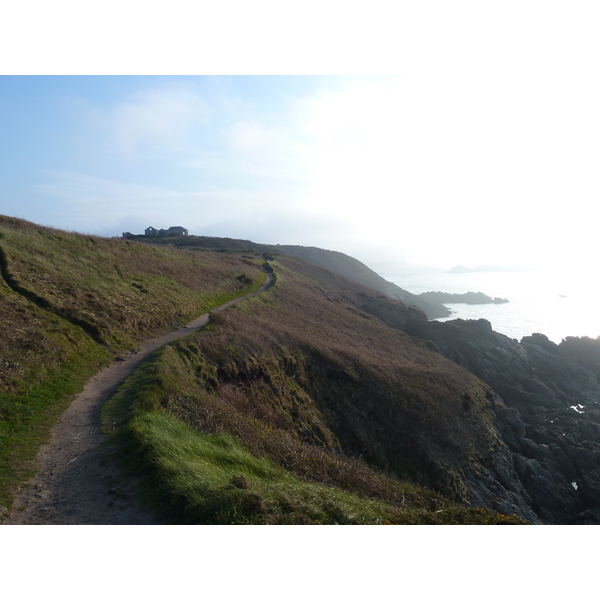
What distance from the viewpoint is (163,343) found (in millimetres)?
19656

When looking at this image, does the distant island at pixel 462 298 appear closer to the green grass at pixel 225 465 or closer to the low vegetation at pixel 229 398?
the low vegetation at pixel 229 398

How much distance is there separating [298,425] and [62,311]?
13.2 meters

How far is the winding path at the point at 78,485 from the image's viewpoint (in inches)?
280

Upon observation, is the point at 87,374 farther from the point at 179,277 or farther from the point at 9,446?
the point at 179,277

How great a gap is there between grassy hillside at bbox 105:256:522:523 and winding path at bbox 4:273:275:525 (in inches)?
17.9

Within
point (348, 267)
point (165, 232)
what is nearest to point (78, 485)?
point (165, 232)

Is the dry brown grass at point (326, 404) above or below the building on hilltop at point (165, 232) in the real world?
below

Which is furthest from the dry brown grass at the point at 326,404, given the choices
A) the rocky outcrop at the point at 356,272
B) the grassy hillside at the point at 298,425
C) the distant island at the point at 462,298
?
the distant island at the point at 462,298

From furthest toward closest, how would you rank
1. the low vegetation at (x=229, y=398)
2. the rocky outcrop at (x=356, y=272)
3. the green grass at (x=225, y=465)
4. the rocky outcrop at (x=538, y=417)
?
the rocky outcrop at (x=356, y=272), the rocky outcrop at (x=538, y=417), the low vegetation at (x=229, y=398), the green grass at (x=225, y=465)

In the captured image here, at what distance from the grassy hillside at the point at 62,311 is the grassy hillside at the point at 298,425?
2.26 metres

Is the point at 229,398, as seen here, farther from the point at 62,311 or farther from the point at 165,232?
the point at 165,232

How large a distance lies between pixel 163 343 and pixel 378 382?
15.6 m

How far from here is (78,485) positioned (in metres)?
8.12

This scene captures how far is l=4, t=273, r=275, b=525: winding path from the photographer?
7113 millimetres
